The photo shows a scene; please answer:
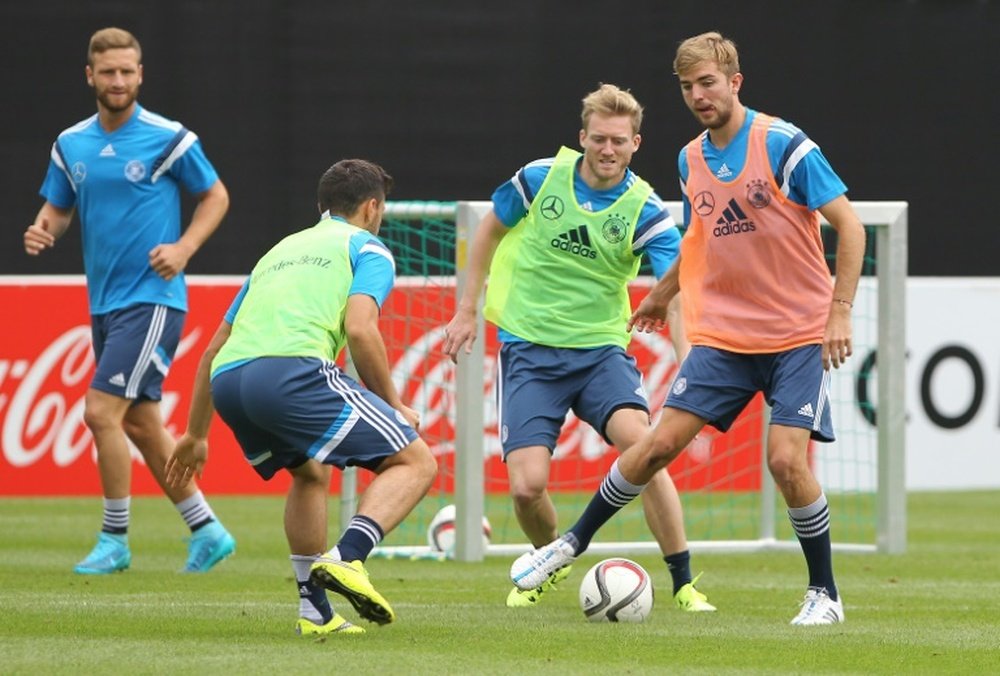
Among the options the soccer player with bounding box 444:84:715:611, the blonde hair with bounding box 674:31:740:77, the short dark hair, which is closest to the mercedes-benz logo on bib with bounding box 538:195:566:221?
the soccer player with bounding box 444:84:715:611

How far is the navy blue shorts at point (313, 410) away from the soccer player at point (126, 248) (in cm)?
255

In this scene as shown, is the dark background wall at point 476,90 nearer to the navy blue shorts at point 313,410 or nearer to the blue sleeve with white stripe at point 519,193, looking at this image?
the blue sleeve with white stripe at point 519,193

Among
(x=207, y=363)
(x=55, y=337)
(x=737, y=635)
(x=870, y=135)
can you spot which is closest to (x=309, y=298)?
(x=207, y=363)

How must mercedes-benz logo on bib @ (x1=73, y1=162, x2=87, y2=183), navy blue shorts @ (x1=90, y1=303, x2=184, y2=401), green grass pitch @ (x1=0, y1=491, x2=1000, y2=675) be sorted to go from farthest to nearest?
mercedes-benz logo on bib @ (x1=73, y1=162, x2=87, y2=183) < navy blue shorts @ (x1=90, y1=303, x2=184, y2=401) < green grass pitch @ (x1=0, y1=491, x2=1000, y2=675)

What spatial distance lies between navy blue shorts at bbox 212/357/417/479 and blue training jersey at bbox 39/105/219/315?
2.64m

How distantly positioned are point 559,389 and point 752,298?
1.03m

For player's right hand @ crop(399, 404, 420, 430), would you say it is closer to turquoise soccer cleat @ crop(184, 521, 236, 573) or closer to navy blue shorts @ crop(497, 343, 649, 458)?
navy blue shorts @ crop(497, 343, 649, 458)

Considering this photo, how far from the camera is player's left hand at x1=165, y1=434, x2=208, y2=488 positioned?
6.30m

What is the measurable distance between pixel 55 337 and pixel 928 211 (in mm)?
6181

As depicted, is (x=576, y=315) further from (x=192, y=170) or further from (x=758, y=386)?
(x=192, y=170)

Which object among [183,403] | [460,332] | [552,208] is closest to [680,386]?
[460,332]

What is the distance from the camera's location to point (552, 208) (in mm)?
7824

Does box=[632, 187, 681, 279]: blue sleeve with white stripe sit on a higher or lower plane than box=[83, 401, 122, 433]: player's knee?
higher

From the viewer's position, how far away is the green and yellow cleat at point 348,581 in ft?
19.2
